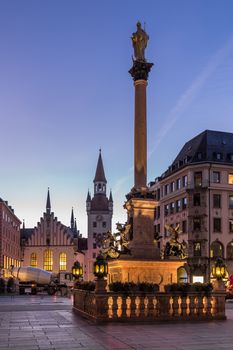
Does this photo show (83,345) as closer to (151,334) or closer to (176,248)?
(151,334)

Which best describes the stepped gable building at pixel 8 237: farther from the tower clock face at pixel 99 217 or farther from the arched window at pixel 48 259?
the tower clock face at pixel 99 217

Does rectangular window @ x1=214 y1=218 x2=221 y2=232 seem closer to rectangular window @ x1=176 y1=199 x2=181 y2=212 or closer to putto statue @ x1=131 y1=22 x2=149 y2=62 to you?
rectangular window @ x1=176 y1=199 x2=181 y2=212

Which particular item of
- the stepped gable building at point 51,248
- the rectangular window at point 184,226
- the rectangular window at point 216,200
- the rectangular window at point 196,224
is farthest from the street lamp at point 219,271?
the stepped gable building at point 51,248

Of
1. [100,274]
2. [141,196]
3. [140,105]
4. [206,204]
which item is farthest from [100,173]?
[100,274]

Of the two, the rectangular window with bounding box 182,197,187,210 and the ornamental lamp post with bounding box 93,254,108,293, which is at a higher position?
the rectangular window with bounding box 182,197,187,210

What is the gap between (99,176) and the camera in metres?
154

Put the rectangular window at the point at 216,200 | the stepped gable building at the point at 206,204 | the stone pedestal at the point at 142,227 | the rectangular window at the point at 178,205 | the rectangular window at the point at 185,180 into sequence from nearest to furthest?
1. the stone pedestal at the point at 142,227
2. the stepped gable building at the point at 206,204
3. the rectangular window at the point at 216,200
4. the rectangular window at the point at 185,180
5. the rectangular window at the point at 178,205

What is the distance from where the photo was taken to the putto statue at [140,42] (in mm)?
34531

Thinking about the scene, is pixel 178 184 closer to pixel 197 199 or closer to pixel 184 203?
pixel 184 203

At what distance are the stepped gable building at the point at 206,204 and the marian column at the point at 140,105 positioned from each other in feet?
129

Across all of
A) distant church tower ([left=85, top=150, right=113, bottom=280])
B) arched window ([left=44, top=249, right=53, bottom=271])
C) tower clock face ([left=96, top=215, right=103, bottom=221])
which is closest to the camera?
arched window ([left=44, top=249, right=53, bottom=271])

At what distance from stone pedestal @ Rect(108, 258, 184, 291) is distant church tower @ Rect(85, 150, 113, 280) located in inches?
4128

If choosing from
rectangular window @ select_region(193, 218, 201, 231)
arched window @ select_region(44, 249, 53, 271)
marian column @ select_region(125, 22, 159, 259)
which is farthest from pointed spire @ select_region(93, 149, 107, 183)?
marian column @ select_region(125, 22, 159, 259)

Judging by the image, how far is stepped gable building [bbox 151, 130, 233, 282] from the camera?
70375 millimetres
